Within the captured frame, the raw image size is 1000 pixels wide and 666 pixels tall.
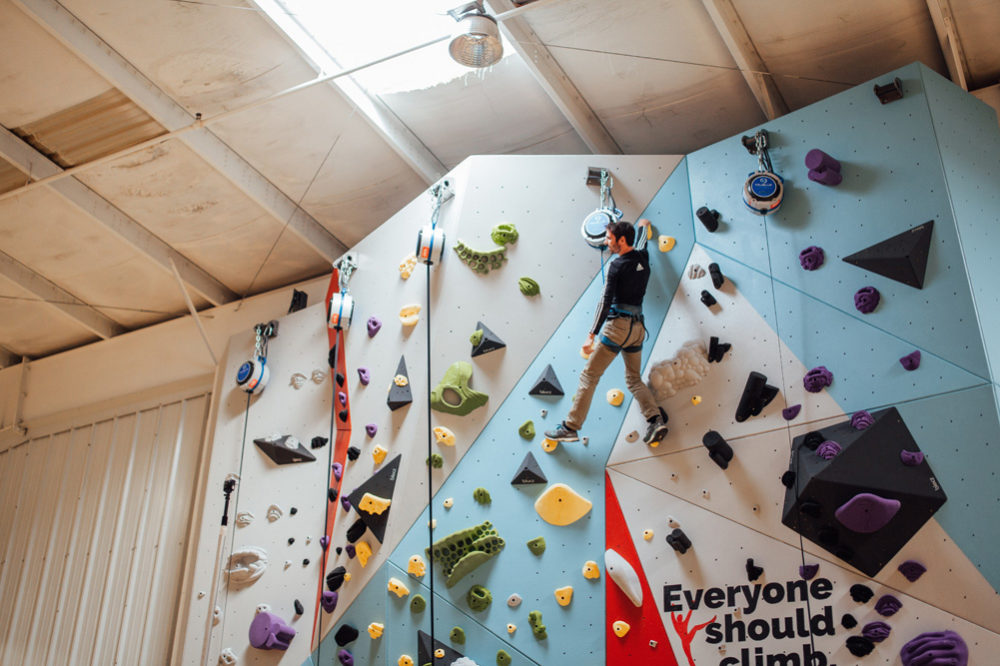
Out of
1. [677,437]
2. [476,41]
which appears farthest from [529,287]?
[476,41]

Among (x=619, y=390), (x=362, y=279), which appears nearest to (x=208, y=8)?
(x=362, y=279)

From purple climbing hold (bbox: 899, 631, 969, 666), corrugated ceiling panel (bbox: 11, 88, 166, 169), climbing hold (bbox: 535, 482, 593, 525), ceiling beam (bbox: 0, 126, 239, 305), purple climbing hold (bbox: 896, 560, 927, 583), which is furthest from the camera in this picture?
ceiling beam (bbox: 0, 126, 239, 305)

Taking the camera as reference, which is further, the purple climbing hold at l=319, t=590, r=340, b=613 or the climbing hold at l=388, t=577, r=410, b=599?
the purple climbing hold at l=319, t=590, r=340, b=613

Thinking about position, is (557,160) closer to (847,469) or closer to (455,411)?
(455,411)

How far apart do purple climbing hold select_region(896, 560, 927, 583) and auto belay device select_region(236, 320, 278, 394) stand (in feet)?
14.0

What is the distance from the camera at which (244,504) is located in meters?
5.75

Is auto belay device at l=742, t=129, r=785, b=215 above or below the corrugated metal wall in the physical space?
above

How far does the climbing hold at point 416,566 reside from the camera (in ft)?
15.6

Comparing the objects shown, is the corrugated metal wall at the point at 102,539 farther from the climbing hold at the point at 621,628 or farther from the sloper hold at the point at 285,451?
the climbing hold at the point at 621,628

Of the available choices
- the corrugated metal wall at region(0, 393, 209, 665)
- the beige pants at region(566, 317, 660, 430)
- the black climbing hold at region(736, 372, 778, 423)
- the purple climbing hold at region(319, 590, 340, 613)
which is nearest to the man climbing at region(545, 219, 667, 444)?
the beige pants at region(566, 317, 660, 430)

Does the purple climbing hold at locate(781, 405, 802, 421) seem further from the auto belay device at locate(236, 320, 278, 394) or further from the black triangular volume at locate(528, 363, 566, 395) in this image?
the auto belay device at locate(236, 320, 278, 394)

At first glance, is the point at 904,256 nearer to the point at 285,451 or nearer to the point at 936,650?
the point at 936,650

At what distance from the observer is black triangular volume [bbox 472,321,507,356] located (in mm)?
Result: 4941

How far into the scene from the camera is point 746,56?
5.14 metres
